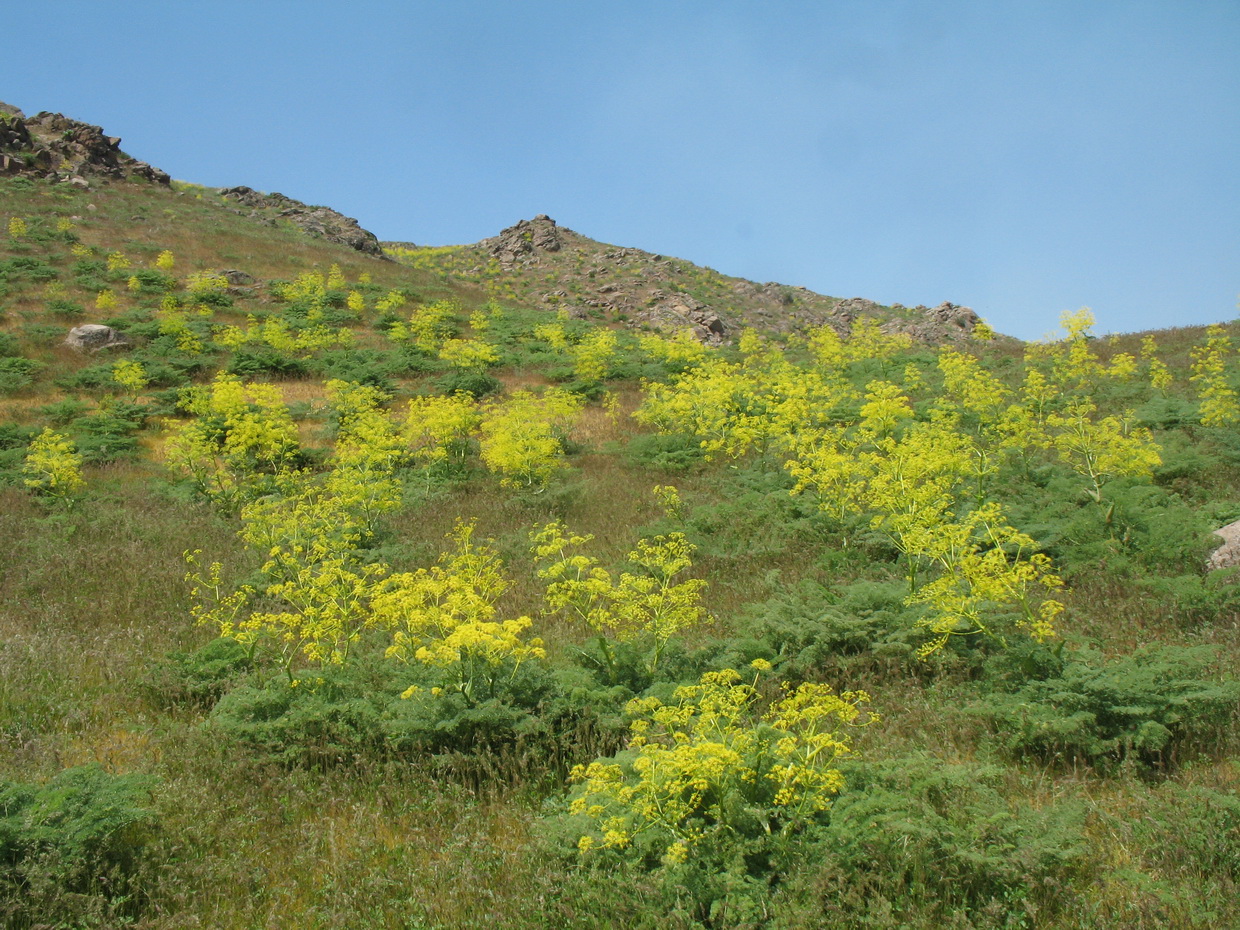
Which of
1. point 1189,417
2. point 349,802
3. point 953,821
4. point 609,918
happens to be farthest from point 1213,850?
point 1189,417

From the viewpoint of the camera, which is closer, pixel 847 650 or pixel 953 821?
pixel 953 821

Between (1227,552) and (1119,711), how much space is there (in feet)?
14.3

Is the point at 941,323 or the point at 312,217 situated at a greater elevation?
the point at 312,217

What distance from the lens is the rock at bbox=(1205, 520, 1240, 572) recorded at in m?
7.15

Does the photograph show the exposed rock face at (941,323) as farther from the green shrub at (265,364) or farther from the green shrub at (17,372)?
the green shrub at (17,372)

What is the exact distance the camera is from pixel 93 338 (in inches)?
925

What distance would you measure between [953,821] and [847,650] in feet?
9.54

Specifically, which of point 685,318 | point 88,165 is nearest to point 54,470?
point 685,318

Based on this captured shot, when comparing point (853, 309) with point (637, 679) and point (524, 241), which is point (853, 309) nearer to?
point (524, 241)

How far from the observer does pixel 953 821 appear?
3340mm

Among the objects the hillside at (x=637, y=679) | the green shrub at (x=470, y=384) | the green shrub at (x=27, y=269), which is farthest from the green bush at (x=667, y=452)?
the green shrub at (x=27, y=269)

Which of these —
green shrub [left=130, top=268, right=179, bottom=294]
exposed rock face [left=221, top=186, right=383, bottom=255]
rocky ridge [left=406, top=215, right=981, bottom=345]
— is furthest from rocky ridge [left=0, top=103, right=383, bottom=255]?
green shrub [left=130, top=268, right=179, bottom=294]

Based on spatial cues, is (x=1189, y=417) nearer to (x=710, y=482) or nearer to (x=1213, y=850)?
(x=710, y=482)

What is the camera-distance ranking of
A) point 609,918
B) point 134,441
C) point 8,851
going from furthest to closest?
point 134,441 < point 8,851 < point 609,918
